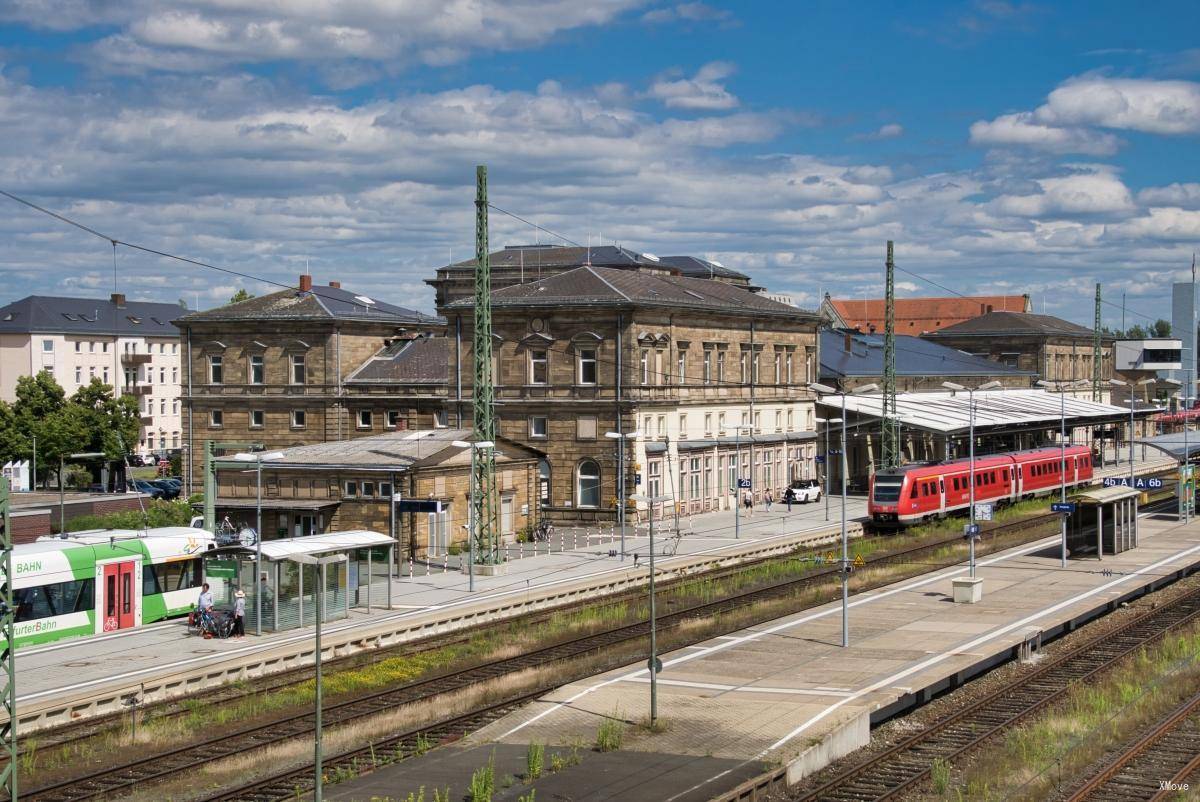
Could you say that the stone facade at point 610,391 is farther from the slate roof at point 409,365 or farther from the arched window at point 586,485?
the slate roof at point 409,365

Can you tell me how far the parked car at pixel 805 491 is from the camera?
7419 cm

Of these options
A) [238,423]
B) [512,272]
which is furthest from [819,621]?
[512,272]

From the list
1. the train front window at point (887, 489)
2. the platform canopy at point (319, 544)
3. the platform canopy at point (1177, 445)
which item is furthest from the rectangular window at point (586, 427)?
the platform canopy at point (1177, 445)

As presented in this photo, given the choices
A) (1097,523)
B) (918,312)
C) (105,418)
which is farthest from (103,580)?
(918,312)

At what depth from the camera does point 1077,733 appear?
26375mm

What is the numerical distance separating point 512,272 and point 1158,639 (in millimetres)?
69383

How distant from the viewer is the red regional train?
6131 cm

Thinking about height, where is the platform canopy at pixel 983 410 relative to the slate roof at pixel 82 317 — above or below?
below

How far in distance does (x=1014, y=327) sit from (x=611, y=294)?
7368 cm

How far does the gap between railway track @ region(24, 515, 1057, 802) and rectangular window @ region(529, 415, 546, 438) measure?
1941cm

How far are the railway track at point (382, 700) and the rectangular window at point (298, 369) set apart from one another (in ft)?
121

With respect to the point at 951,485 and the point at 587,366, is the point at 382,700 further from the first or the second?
the point at 951,485

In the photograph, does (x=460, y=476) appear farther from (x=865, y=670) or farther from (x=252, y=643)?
(x=865, y=670)

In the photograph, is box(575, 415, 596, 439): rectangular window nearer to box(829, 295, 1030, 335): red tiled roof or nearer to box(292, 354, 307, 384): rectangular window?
box(292, 354, 307, 384): rectangular window
